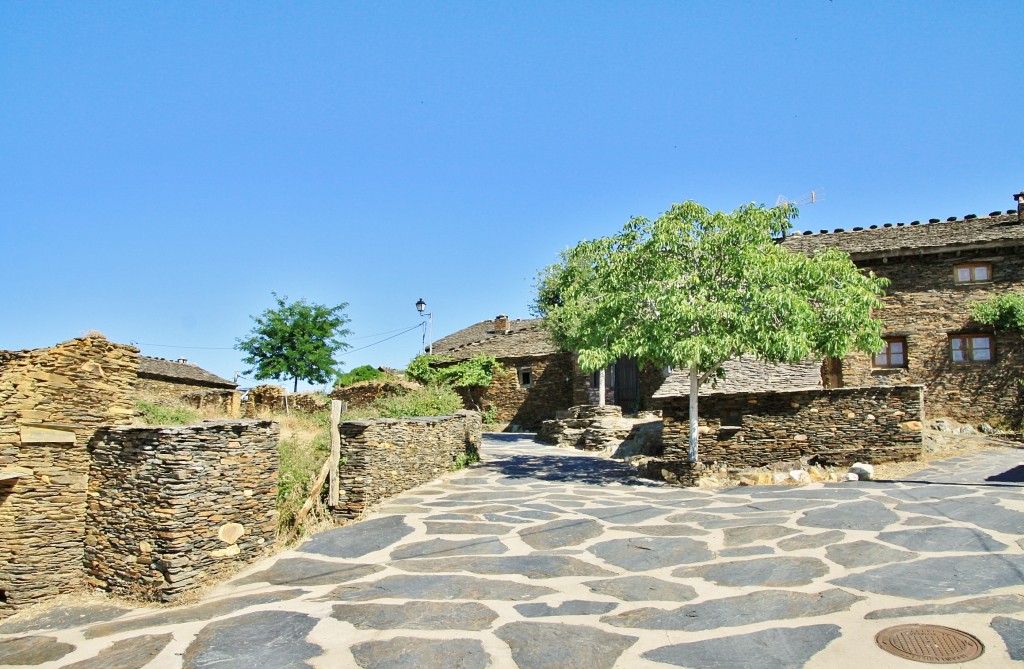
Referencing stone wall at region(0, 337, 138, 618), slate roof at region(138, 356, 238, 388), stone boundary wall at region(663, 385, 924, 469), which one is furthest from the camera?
slate roof at region(138, 356, 238, 388)

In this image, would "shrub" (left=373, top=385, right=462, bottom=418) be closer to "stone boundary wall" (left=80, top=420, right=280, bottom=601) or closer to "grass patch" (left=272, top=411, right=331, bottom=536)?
"grass patch" (left=272, top=411, right=331, bottom=536)

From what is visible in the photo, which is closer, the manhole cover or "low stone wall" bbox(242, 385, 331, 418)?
the manhole cover

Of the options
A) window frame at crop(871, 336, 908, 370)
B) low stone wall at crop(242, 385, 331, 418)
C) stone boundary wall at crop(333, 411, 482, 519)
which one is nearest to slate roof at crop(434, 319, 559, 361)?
low stone wall at crop(242, 385, 331, 418)

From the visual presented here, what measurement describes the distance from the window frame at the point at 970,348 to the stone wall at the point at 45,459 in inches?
834

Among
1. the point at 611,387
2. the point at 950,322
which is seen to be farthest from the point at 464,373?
the point at 950,322

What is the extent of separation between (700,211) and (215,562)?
10098 millimetres

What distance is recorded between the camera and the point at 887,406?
43.3ft

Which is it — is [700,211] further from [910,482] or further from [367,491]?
[367,491]

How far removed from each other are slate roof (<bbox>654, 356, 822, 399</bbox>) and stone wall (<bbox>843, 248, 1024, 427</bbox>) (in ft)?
17.5

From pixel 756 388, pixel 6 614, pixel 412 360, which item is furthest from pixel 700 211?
pixel 412 360

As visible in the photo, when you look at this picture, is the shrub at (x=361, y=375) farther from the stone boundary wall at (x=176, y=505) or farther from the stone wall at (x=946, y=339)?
the stone boundary wall at (x=176, y=505)

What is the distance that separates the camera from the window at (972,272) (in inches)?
767

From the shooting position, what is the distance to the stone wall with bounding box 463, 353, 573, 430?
84.7 ft

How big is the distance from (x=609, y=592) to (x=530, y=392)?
19482mm
